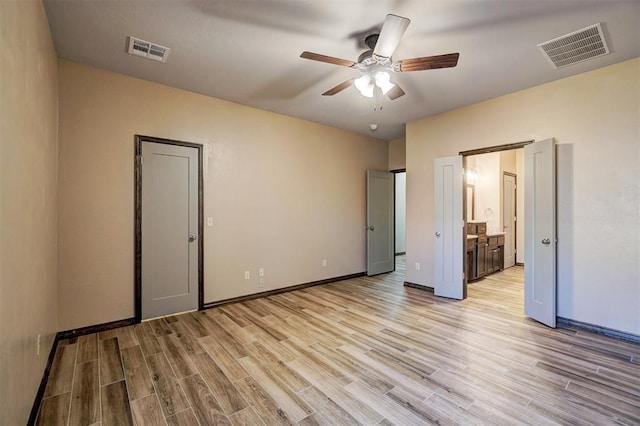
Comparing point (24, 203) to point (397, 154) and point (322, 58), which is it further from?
point (397, 154)

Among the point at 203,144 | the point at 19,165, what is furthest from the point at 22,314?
the point at 203,144

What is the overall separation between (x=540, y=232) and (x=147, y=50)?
4.77 meters

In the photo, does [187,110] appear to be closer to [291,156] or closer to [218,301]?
[291,156]

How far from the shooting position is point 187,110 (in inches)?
147

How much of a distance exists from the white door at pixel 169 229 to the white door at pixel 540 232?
14.1 feet

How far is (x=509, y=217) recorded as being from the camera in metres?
6.78

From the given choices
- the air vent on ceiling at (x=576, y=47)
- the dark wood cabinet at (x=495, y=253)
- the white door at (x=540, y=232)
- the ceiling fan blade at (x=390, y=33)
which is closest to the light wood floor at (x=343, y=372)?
the white door at (x=540, y=232)

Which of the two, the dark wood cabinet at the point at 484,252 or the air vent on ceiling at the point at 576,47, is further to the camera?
the dark wood cabinet at the point at 484,252

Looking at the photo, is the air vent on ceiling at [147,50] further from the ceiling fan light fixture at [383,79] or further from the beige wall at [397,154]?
the beige wall at [397,154]

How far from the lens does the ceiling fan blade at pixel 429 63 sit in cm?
215

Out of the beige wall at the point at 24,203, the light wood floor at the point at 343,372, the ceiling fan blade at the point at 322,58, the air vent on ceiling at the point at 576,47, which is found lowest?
the light wood floor at the point at 343,372

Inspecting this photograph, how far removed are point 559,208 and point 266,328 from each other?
3.72 m

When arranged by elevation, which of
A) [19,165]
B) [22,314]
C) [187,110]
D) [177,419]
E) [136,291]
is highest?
[187,110]

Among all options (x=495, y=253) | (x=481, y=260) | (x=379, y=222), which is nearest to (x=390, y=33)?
(x=379, y=222)
